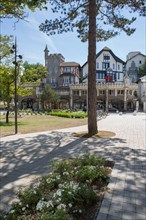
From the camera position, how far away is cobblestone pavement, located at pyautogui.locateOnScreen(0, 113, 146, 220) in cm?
420

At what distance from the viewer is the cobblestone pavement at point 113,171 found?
13.8 ft

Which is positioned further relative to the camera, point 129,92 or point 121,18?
point 129,92

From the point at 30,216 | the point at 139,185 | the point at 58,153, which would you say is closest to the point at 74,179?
the point at 139,185

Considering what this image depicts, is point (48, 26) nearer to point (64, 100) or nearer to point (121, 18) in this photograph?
point (121, 18)

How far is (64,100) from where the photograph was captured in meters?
58.1

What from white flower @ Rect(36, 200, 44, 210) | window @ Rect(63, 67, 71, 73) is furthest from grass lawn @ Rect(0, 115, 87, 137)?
window @ Rect(63, 67, 71, 73)

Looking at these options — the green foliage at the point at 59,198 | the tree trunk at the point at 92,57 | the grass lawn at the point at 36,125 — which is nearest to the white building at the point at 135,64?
the grass lawn at the point at 36,125

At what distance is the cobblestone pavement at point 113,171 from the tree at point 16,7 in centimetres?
424

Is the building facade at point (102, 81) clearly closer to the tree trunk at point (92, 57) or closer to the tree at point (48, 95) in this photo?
the tree at point (48, 95)

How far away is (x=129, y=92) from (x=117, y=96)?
3043 millimetres

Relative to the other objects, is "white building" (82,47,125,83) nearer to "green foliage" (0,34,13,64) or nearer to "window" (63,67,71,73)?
"window" (63,67,71,73)

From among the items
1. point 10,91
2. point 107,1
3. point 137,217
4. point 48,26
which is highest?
point 107,1

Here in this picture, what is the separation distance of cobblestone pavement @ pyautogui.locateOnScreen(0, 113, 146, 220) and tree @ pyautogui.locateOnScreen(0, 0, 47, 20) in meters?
4.24

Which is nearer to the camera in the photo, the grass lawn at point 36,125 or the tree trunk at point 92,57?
the tree trunk at point 92,57
